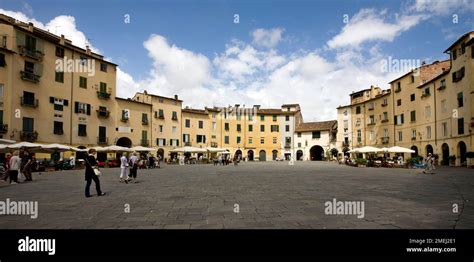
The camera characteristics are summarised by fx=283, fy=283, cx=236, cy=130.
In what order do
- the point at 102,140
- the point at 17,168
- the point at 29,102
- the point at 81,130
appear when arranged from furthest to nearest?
the point at 102,140 → the point at 81,130 → the point at 29,102 → the point at 17,168

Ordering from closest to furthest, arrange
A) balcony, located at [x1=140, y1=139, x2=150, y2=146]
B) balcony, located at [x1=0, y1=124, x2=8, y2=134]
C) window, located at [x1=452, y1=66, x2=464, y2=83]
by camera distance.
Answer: balcony, located at [x1=0, y1=124, x2=8, y2=134] → window, located at [x1=452, y1=66, x2=464, y2=83] → balcony, located at [x1=140, y1=139, x2=150, y2=146]

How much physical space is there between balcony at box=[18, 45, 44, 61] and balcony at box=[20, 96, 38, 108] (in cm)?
429

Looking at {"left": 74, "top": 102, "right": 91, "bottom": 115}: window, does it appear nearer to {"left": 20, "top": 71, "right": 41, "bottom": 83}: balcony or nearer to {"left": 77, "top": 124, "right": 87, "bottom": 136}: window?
{"left": 77, "top": 124, "right": 87, "bottom": 136}: window

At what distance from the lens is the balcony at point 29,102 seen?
27627 millimetres

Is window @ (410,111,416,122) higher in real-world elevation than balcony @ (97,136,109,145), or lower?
higher

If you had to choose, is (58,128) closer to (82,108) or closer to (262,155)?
(82,108)

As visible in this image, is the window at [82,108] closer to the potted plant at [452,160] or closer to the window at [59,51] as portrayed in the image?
the window at [59,51]

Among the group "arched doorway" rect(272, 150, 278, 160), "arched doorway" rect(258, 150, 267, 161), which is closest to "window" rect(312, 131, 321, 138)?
"arched doorway" rect(272, 150, 278, 160)

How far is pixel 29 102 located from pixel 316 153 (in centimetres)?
5616

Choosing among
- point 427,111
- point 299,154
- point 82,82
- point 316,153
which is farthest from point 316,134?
point 82,82

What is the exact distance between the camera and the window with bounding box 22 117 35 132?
27.8 meters

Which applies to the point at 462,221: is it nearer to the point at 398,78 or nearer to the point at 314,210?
the point at 314,210

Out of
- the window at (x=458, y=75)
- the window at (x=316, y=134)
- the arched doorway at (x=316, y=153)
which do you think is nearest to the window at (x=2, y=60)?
the window at (x=458, y=75)

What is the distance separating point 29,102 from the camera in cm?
2834
